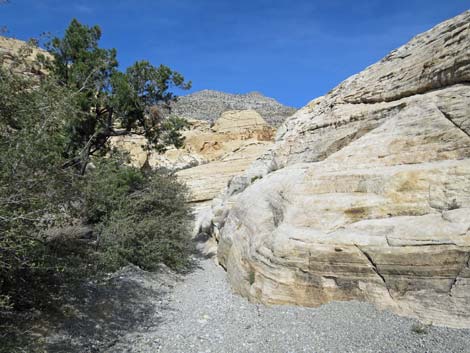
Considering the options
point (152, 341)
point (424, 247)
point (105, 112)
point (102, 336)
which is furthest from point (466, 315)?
point (105, 112)

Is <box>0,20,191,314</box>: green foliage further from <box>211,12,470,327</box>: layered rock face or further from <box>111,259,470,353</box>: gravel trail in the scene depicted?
<box>211,12,470,327</box>: layered rock face

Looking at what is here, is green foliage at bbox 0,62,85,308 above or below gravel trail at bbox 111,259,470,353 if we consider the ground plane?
above

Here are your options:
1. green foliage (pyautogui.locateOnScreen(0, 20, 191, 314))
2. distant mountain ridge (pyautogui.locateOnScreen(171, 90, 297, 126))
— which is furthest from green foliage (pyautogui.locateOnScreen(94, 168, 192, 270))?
distant mountain ridge (pyautogui.locateOnScreen(171, 90, 297, 126))

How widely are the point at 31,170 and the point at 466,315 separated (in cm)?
691

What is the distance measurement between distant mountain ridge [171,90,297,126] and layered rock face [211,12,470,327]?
34799 millimetres

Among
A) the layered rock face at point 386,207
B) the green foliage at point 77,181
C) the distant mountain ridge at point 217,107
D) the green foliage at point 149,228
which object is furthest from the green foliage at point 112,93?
the distant mountain ridge at point 217,107

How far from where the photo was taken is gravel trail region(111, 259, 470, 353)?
5340mm

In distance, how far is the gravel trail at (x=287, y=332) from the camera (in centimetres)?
534

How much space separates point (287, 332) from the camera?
6.54 metres

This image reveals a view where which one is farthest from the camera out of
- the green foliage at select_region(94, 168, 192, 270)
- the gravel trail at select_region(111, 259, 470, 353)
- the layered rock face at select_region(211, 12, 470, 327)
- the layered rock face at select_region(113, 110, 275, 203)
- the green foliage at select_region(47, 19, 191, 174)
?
the layered rock face at select_region(113, 110, 275, 203)

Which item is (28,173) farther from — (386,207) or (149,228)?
(149,228)

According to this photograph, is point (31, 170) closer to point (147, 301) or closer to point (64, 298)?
point (64, 298)

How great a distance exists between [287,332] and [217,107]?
185 ft

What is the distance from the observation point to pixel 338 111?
38.1ft
